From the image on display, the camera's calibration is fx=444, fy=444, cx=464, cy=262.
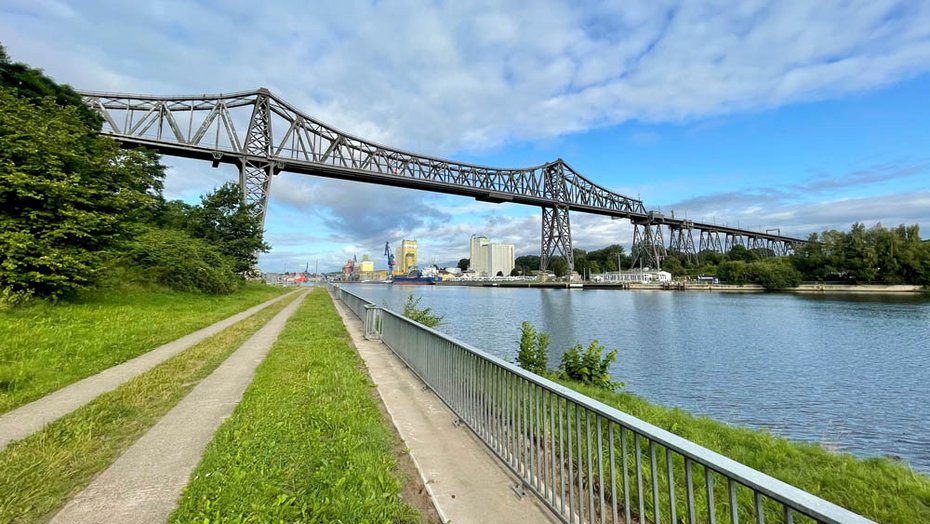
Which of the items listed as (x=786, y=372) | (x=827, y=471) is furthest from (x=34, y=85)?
(x=786, y=372)

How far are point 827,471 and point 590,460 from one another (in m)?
4.15

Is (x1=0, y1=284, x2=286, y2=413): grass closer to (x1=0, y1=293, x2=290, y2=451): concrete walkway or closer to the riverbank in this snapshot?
(x1=0, y1=293, x2=290, y2=451): concrete walkway

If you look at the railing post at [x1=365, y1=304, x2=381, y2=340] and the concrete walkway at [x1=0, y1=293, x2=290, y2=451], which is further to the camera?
the railing post at [x1=365, y1=304, x2=381, y2=340]

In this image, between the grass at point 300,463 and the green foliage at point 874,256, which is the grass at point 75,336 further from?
the green foliage at point 874,256

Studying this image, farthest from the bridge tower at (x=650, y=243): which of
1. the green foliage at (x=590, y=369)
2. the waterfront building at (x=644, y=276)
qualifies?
the green foliage at (x=590, y=369)

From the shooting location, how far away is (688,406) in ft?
31.6

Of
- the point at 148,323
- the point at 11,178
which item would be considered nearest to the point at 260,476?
the point at 148,323

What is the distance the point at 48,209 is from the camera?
1204cm

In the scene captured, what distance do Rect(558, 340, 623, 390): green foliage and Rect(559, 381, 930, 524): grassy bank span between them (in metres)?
2.27

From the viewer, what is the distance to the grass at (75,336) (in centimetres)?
666

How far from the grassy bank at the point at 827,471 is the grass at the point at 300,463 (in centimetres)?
435

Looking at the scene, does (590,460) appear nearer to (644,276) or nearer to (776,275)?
(776,275)

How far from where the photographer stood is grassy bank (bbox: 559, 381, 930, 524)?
171 inches

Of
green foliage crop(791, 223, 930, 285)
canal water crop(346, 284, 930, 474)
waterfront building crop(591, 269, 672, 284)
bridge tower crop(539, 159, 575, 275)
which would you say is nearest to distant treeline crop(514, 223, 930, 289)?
green foliage crop(791, 223, 930, 285)
